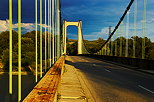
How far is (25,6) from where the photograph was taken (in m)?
4.81

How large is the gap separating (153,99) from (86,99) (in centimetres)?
240

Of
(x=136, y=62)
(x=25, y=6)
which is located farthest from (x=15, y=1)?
(x=136, y=62)

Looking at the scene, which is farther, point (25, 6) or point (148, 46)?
point (148, 46)

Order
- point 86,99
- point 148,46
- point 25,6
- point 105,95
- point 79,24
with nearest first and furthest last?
point 25,6 → point 86,99 → point 105,95 → point 148,46 → point 79,24

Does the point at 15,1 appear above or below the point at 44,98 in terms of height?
above

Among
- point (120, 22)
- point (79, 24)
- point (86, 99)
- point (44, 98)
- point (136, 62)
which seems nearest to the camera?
point (44, 98)

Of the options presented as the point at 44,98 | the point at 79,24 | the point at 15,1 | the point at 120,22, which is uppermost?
the point at 79,24

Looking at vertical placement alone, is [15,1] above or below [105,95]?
above

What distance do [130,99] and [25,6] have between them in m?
4.60

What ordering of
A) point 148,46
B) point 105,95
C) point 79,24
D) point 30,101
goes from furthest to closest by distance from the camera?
1. point 79,24
2. point 148,46
3. point 105,95
4. point 30,101

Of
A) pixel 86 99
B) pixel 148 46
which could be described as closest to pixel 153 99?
pixel 86 99

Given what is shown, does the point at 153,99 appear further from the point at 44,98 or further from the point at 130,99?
the point at 44,98

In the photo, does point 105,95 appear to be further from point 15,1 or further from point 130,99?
point 15,1

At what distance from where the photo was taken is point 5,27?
3154 millimetres
